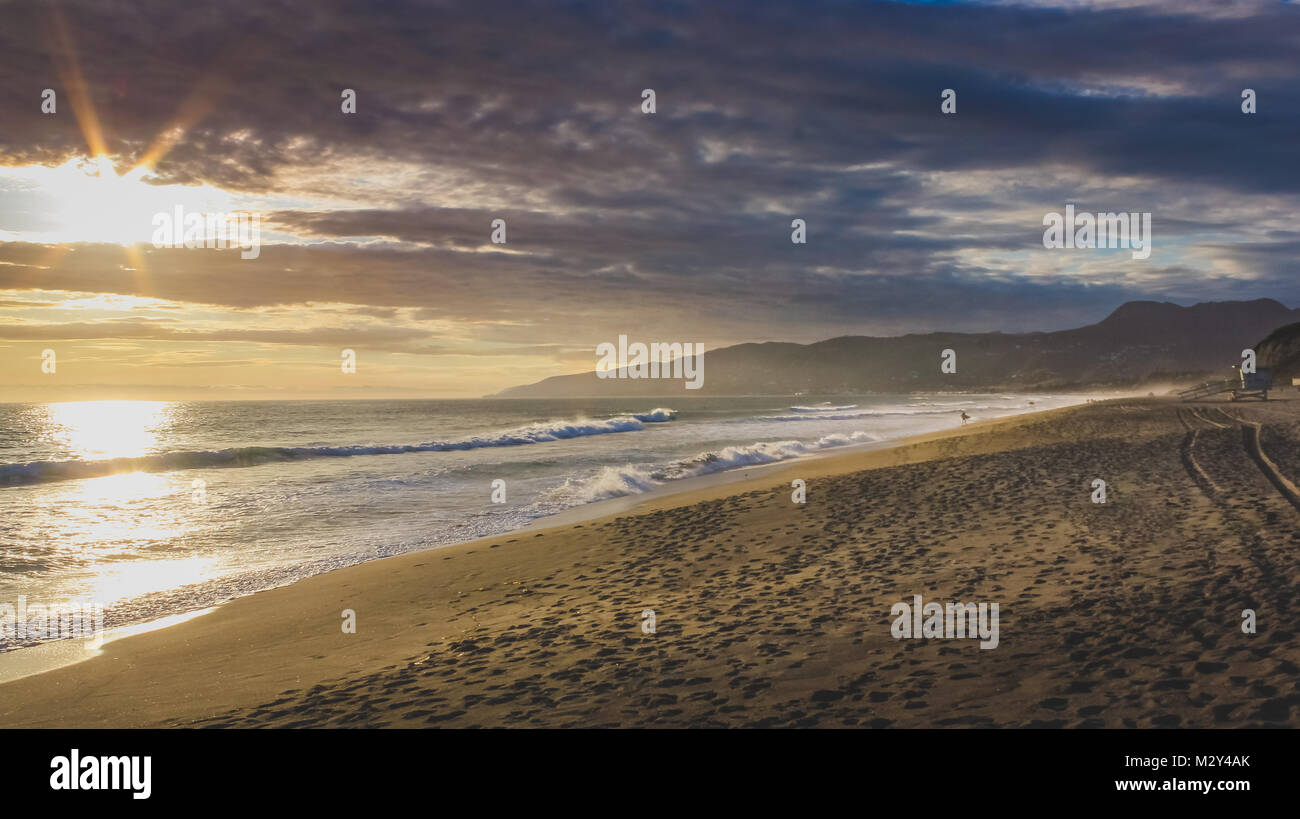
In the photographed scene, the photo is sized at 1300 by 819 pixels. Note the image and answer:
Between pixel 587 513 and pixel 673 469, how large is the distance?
9.43 m

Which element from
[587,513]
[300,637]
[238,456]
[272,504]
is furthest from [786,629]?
[238,456]

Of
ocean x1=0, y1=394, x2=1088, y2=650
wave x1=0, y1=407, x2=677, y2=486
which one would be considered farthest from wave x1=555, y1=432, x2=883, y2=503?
wave x1=0, y1=407, x2=677, y2=486

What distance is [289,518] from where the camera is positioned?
808 inches

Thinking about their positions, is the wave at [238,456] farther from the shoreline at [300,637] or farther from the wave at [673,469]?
the shoreline at [300,637]

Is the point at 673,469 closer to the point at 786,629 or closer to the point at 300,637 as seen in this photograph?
the point at 300,637

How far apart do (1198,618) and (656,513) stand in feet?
36.9

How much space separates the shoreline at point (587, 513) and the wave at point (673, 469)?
624 mm

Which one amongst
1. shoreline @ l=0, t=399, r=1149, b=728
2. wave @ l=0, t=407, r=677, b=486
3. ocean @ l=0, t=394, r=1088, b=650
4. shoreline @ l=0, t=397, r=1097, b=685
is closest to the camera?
shoreline @ l=0, t=399, r=1149, b=728

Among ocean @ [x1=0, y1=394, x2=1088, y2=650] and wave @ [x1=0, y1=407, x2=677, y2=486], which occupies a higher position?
wave @ [x1=0, y1=407, x2=677, y2=486]

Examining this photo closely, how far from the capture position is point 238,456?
40.4 m

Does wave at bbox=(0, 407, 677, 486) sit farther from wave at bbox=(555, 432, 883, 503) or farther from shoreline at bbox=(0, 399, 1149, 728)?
shoreline at bbox=(0, 399, 1149, 728)

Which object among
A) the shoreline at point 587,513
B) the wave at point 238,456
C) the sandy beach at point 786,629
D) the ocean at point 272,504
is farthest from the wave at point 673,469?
the wave at point 238,456

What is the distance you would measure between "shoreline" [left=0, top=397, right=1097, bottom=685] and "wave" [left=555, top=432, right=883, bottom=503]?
62cm

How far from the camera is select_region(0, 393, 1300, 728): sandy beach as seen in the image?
18.9 feet
